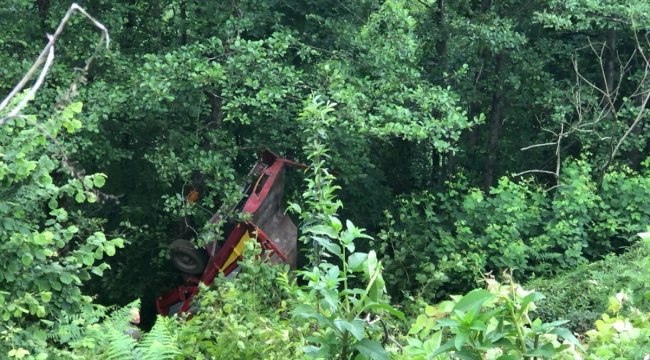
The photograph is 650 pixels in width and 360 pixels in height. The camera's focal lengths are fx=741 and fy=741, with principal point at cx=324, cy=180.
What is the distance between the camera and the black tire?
8.52 metres

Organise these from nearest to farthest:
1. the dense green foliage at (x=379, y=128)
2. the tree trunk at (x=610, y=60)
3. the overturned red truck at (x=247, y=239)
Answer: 1. the dense green foliage at (x=379, y=128)
2. the overturned red truck at (x=247, y=239)
3. the tree trunk at (x=610, y=60)

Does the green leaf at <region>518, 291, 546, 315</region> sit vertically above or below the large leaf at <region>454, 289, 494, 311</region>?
above

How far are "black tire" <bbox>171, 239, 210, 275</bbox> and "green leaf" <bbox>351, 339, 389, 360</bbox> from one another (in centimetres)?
608

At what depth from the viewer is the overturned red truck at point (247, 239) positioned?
7.89 metres

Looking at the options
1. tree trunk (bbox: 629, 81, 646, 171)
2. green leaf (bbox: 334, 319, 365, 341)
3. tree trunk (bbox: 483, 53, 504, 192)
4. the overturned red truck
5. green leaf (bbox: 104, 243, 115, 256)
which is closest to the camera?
green leaf (bbox: 334, 319, 365, 341)

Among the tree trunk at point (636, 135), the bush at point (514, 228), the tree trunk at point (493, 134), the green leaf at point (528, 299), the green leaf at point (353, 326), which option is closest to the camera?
the green leaf at point (528, 299)

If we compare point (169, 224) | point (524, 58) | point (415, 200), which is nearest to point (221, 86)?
point (169, 224)

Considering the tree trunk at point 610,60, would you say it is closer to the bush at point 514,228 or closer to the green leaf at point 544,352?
the bush at point 514,228

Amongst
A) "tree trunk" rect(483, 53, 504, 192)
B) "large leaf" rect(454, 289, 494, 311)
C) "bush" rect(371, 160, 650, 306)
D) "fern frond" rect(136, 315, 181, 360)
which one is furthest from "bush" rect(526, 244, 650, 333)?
"large leaf" rect(454, 289, 494, 311)

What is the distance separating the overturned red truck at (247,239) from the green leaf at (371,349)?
502 centimetres

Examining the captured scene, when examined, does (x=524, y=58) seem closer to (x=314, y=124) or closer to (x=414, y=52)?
(x=414, y=52)

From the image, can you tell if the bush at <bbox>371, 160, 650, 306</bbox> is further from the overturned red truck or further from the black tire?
the black tire

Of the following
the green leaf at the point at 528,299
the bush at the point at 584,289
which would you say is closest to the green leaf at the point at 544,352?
the green leaf at the point at 528,299

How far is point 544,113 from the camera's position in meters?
10.8
